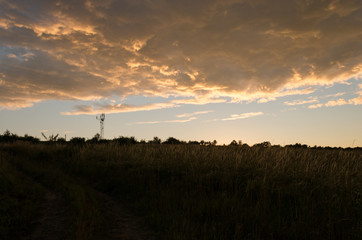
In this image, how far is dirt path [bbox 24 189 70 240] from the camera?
6.39 meters

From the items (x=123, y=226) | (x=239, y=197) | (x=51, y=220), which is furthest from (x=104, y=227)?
(x=239, y=197)

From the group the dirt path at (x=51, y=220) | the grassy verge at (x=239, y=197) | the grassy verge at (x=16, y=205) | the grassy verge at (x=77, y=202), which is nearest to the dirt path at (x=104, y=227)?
the dirt path at (x=51, y=220)

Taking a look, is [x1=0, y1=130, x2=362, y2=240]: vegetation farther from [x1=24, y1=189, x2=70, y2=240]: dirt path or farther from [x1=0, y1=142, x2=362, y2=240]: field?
[x1=24, y1=189, x2=70, y2=240]: dirt path

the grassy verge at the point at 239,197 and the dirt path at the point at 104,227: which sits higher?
the grassy verge at the point at 239,197

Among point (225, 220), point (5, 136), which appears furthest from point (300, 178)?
point (5, 136)

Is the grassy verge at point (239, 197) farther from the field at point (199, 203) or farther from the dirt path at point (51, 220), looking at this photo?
the dirt path at point (51, 220)

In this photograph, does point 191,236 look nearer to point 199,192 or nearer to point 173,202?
point 173,202

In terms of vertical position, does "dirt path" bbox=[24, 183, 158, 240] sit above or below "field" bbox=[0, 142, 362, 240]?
below

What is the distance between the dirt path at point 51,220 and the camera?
6391mm

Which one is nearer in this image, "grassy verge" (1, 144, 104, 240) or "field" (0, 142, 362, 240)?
"grassy verge" (1, 144, 104, 240)

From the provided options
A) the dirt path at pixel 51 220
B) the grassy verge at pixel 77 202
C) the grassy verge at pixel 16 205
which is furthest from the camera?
the grassy verge at pixel 16 205

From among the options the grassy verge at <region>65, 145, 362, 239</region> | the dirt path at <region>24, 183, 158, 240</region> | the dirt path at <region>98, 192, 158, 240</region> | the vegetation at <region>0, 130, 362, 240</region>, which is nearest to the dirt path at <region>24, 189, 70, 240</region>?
the dirt path at <region>24, 183, 158, 240</region>

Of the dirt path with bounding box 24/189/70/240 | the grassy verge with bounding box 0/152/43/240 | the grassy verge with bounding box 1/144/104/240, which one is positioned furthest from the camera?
the grassy verge with bounding box 0/152/43/240

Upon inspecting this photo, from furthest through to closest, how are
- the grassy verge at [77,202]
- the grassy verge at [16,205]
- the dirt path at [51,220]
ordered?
the grassy verge at [16,205] → the dirt path at [51,220] → the grassy verge at [77,202]
